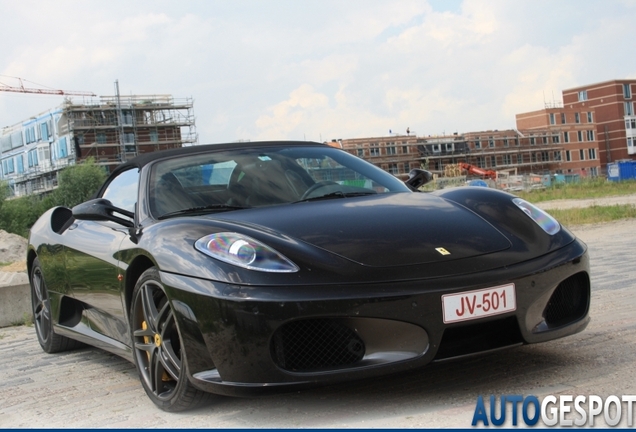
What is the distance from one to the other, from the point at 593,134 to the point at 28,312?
117m

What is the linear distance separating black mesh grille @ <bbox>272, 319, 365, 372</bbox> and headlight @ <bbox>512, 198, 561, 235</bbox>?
122 cm

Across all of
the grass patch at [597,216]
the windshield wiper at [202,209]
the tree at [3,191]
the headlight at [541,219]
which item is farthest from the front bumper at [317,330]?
the tree at [3,191]

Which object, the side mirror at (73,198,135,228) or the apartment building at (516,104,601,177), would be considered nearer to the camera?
the side mirror at (73,198,135,228)

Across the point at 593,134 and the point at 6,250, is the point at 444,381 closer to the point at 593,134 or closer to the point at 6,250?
the point at 6,250

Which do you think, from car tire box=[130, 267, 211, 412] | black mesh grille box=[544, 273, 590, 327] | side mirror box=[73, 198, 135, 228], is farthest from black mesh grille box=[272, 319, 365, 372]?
side mirror box=[73, 198, 135, 228]

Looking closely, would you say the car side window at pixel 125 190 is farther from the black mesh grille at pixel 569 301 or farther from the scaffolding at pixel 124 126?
the scaffolding at pixel 124 126

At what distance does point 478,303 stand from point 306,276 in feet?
2.33

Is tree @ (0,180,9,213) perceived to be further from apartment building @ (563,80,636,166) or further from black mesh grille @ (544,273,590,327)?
apartment building @ (563,80,636,166)

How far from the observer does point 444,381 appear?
3869 mm

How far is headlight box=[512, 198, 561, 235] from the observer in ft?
13.2

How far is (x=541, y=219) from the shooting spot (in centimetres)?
411

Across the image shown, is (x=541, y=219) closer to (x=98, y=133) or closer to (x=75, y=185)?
(x=75, y=185)

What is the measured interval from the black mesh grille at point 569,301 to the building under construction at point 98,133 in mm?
109314

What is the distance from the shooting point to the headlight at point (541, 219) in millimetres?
4031
